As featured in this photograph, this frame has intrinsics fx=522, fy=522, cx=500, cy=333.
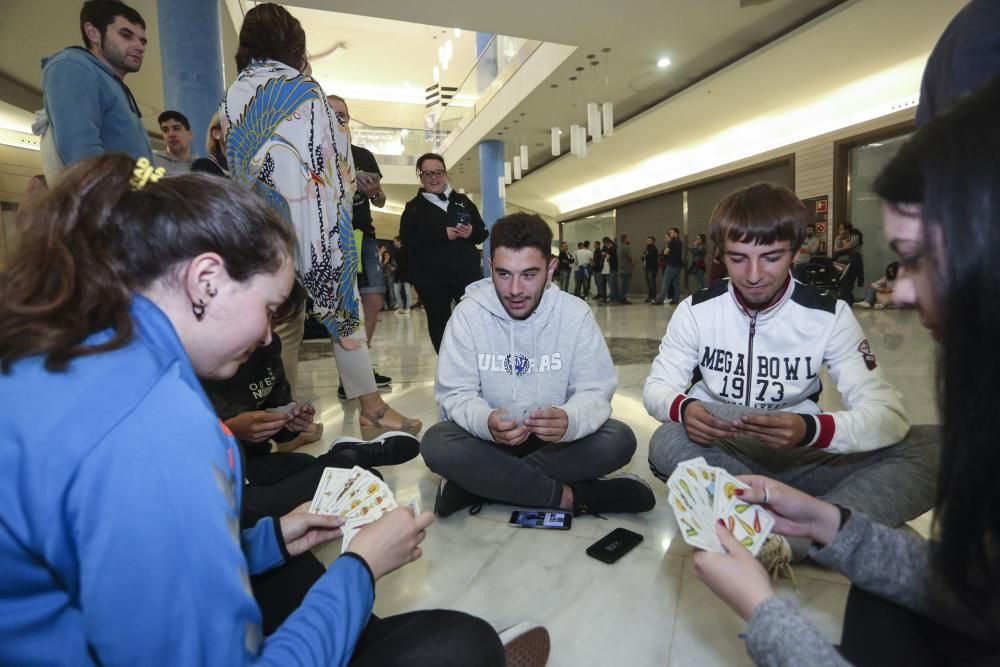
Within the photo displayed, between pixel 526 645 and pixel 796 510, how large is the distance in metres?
0.51

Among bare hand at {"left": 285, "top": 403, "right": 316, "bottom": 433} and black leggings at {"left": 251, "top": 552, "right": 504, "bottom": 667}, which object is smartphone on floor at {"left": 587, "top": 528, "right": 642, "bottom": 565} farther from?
bare hand at {"left": 285, "top": 403, "right": 316, "bottom": 433}

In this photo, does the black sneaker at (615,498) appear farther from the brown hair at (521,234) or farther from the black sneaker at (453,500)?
the brown hair at (521,234)

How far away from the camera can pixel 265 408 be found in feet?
6.40

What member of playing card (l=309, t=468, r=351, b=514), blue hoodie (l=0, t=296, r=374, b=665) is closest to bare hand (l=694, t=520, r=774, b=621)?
blue hoodie (l=0, t=296, r=374, b=665)

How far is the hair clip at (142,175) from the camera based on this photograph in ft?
1.79

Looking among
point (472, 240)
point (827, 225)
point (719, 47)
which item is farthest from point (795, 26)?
point (472, 240)

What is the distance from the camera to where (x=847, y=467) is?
1412 mm

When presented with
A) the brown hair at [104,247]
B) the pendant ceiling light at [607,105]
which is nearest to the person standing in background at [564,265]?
the pendant ceiling light at [607,105]

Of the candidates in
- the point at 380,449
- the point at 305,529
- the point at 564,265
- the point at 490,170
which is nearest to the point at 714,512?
the point at 305,529

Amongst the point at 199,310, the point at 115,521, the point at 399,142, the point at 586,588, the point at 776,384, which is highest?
the point at 399,142

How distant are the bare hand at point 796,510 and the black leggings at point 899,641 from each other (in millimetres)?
115

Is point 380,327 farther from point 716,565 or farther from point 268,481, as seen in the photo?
point 716,565

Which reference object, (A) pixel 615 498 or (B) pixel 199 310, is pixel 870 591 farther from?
(B) pixel 199 310

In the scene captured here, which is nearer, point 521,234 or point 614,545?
point 614,545
